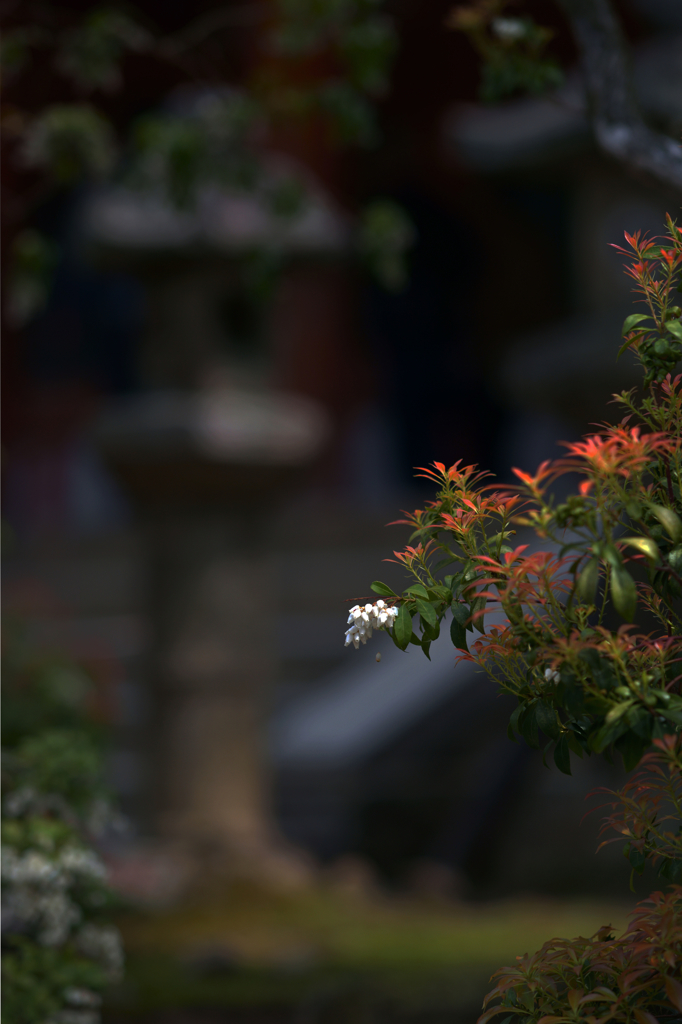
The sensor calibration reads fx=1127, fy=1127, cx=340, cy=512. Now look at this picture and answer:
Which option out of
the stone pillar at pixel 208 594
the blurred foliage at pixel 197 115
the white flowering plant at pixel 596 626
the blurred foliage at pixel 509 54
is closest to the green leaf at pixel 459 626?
the white flowering plant at pixel 596 626

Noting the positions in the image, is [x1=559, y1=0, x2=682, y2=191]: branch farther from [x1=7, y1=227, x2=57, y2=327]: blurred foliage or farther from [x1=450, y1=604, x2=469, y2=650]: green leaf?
[x1=7, y1=227, x2=57, y2=327]: blurred foliage

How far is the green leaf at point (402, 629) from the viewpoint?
1696 mm

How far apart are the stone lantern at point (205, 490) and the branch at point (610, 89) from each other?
259 cm

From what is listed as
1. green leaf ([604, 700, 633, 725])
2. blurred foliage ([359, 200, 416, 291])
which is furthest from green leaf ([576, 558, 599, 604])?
blurred foliage ([359, 200, 416, 291])

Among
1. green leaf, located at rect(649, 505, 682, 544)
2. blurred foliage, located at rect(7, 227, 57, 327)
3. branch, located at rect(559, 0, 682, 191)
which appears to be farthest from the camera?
blurred foliage, located at rect(7, 227, 57, 327)

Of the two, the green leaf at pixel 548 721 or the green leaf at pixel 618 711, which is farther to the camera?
the green leaf at pixel 548 721

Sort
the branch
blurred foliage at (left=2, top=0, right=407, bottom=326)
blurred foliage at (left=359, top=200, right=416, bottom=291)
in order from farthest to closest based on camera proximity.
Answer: blurred foliage at (left=359, top=200, right=416, bottom=291)
blurred foliage at (left=2, top=0, right=407, bottom=326)
the branch

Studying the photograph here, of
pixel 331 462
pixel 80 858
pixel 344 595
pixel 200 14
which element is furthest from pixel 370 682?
pixel 200 14

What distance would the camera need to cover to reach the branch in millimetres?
2543

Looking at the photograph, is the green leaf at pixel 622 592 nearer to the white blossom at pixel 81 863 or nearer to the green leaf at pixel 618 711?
the green leaf at pixel 618 711

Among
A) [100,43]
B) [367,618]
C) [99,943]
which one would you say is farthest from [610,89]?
[99,943]

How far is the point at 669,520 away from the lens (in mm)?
1601

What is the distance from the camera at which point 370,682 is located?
824 centimetres

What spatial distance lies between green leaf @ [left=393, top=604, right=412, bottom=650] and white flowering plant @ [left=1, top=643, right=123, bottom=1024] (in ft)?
4.86
